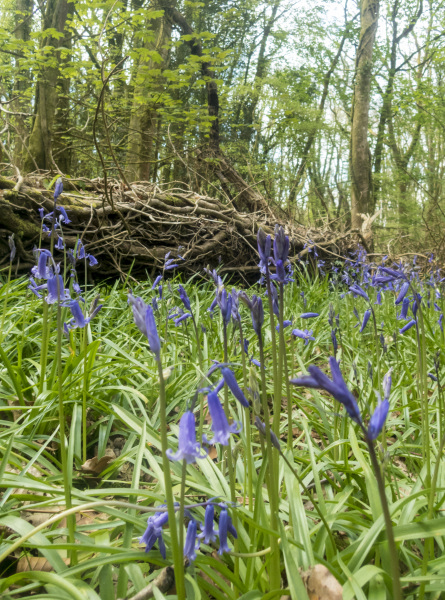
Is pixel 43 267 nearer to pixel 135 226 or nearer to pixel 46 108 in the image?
pixel 135 226

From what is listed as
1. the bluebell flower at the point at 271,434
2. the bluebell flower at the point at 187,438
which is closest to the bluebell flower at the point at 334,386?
the bluebell flower at the point at 187,438

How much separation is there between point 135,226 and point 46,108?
440 centimetres

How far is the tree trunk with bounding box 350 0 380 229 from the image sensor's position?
10.5 metres

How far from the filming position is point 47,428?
7.03 ft

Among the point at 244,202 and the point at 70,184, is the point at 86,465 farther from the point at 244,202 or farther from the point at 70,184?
the point at 244,202

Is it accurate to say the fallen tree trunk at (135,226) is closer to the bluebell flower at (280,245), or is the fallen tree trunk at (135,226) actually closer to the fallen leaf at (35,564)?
the fallen leaf at (35,564)

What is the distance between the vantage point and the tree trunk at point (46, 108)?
759 cm

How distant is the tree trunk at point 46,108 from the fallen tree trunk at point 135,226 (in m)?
2.09

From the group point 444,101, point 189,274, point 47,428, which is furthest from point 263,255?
point 444,101

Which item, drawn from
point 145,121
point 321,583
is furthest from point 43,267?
point 145,121

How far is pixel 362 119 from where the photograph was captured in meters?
10.6

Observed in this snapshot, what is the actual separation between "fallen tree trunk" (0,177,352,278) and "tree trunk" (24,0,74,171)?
209 cm

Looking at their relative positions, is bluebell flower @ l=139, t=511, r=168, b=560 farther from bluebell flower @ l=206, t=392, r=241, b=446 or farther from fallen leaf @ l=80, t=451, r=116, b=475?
fallen leaf @ l=80, t=451, r=116, b=475

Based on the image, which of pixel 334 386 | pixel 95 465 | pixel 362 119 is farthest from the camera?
pixel 362 119
